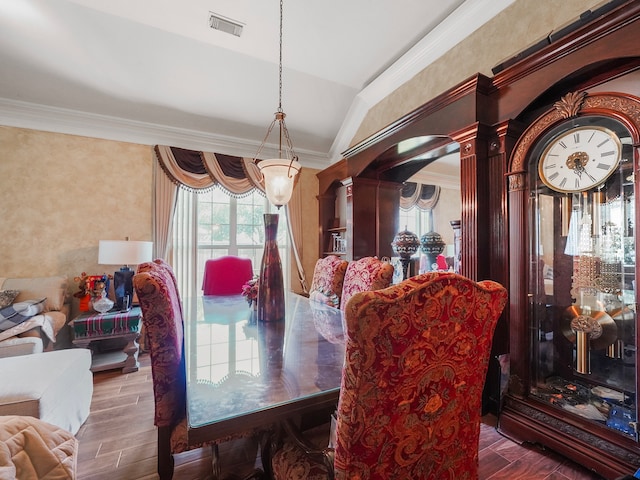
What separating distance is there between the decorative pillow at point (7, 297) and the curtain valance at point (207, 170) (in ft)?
6.19

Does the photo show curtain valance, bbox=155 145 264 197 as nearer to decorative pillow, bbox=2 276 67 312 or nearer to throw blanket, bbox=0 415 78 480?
decorative pillow, bbox=2 276 67 312

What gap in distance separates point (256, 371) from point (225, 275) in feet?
7.34

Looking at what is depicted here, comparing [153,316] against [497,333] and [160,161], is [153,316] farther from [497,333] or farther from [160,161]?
[160,161]

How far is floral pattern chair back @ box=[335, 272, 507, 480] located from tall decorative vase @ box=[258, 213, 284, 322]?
43.0 inches

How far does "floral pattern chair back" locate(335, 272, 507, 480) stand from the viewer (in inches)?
25.8

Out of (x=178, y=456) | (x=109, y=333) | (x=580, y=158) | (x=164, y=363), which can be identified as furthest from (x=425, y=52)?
(x=109, y=333)

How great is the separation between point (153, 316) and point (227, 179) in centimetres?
316

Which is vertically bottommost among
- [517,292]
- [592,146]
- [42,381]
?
[42,381]

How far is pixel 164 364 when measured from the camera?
1.08 meters

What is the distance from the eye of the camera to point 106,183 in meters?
3.42

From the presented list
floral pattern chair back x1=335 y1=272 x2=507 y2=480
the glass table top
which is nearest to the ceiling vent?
the glass table top

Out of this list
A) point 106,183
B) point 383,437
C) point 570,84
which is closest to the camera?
point 383,437

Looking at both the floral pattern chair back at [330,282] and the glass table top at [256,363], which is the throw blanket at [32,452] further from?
the floral pattern chair back at [330,282]

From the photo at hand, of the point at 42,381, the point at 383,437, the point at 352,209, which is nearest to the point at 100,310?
the point at 42,381
